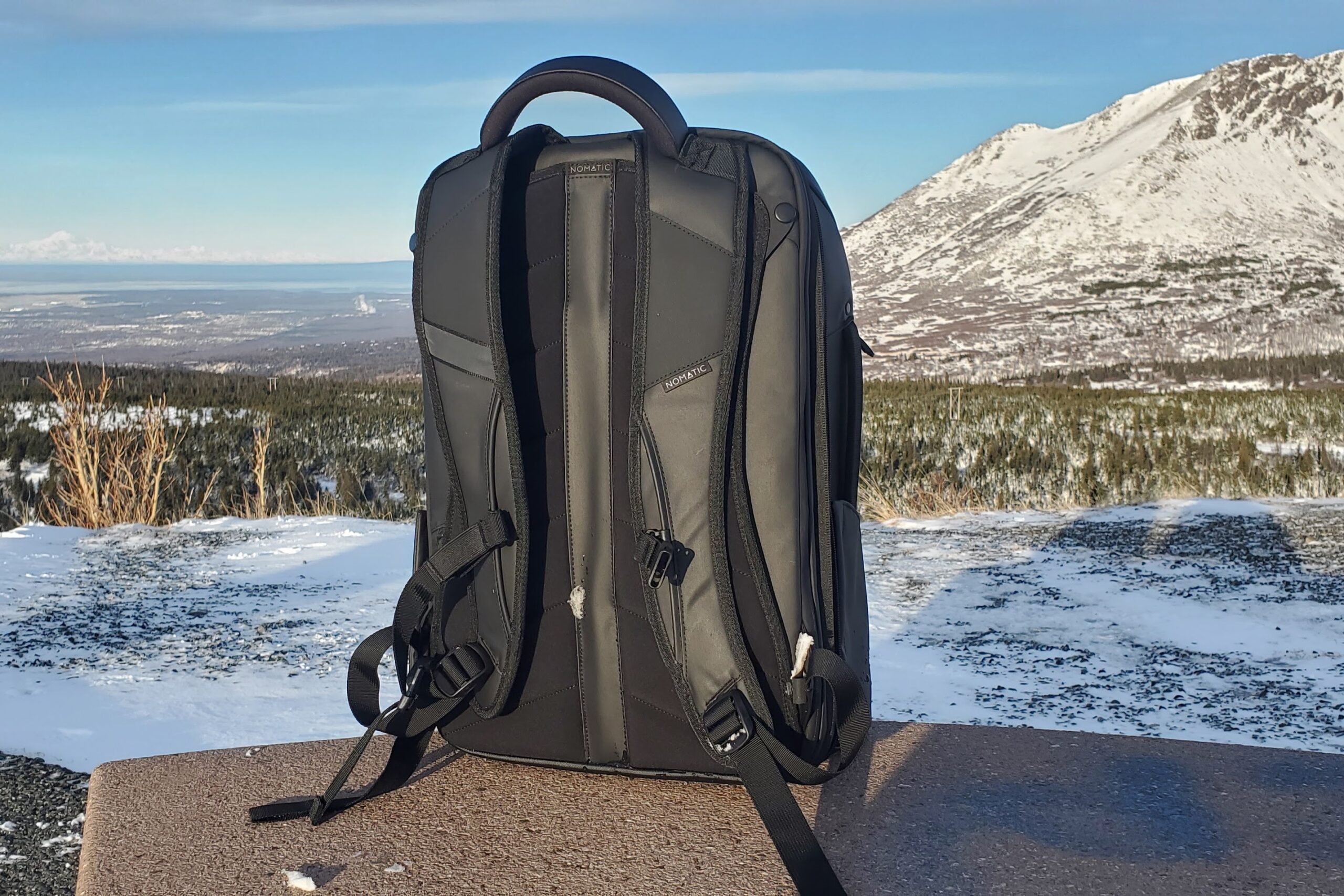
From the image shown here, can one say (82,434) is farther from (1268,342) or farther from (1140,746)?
(1268,342)

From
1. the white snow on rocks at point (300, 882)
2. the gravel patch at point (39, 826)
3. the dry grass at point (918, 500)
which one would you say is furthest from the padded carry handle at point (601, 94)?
the dry grass at point (918, 500)

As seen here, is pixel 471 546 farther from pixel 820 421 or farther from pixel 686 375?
pixel 820 421

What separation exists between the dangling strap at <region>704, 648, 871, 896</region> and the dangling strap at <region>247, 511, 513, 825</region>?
12.2 inches

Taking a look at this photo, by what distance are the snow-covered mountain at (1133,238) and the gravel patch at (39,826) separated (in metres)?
24.5

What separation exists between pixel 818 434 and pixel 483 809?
0.59 m

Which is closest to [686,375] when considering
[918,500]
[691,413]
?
[691,413]

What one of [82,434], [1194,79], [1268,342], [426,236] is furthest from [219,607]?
[1194,79]

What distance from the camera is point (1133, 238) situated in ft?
154

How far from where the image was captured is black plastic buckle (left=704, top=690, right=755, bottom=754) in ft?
3.93

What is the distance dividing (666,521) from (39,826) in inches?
46.0

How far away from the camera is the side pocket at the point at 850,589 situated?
53.1 inches

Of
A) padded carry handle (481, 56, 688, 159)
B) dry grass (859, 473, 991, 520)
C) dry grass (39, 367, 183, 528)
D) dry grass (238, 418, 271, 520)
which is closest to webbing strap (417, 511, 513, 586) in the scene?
padded carry handle (481, 56, 688, 159)

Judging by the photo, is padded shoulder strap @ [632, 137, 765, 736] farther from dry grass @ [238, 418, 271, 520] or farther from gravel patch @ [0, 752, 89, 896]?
dry grass @ [238, 418, 271, 520]

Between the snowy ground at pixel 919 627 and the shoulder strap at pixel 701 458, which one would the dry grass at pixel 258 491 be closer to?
the snowy ground at pixel 919 627
